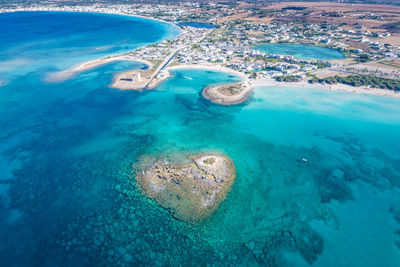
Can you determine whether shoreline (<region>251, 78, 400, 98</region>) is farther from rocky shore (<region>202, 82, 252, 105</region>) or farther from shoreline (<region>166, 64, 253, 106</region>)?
rocky shore (<region>202, 82, 252, 105</region>)

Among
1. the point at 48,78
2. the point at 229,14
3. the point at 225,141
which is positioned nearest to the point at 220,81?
the point at 225,141

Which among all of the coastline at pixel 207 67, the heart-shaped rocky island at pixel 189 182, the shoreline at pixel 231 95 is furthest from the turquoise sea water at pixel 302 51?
the heart-shaped rocky island at pixel 189 182

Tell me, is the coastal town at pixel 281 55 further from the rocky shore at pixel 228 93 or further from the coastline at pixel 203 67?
the rocky shore at pixel 228 93

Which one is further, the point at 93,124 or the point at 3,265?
the point at 93,124

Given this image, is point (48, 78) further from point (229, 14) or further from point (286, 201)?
point (229, 14)

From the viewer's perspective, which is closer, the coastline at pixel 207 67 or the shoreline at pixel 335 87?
the shoreline at pixel 335 87

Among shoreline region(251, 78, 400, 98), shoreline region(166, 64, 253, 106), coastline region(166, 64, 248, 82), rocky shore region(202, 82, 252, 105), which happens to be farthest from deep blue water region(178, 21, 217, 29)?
rocky shore region(202, 82, 252, 105)
